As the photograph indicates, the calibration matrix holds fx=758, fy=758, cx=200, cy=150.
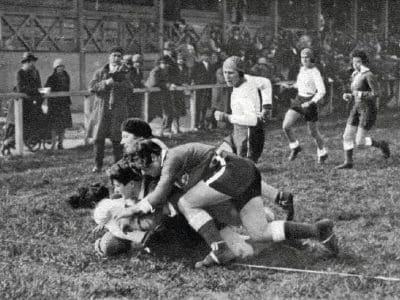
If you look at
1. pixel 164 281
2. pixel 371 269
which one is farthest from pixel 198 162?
pixel 371 269

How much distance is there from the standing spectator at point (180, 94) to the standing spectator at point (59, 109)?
2.64 m

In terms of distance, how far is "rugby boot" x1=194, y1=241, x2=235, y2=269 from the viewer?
5707mm

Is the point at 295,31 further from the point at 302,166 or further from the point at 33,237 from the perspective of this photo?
the point at 33,237

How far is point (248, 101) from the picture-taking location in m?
8.51

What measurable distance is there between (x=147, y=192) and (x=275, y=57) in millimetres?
14455

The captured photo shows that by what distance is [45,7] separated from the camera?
60.4 ft

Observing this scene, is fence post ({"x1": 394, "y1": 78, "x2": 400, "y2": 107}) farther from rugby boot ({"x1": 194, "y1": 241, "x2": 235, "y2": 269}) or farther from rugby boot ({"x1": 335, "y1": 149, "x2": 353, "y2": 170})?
rugby boot ({"x1": 194, "y1": 241, "x2": 235, "y2": 269})

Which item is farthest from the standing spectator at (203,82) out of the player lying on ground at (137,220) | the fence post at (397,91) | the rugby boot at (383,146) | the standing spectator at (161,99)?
the player lying on ground at (137,220)

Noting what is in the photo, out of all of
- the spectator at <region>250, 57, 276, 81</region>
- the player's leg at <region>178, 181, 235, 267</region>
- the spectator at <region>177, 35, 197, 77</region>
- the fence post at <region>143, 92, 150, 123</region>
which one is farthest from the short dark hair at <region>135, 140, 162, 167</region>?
the spectator at <region>250, 57, 276, 81</region>

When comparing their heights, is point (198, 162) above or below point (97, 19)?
below

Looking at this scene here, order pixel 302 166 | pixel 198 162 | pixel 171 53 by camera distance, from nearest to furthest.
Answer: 1. pixel 198 162
2. pixel 302 166
3. pixel 171 53

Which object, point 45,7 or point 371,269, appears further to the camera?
Result: point 45,7

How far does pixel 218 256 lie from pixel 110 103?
16.7 feet

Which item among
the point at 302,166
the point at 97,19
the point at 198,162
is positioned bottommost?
the point at 302,166
